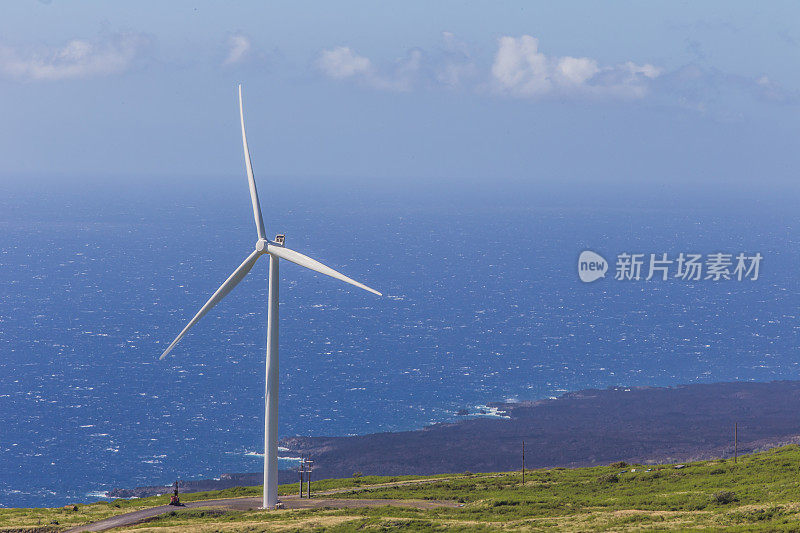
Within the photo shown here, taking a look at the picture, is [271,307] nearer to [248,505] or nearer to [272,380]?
[272,380]

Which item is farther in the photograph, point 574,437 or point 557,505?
point 574,437

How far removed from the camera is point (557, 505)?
7938 centimetres

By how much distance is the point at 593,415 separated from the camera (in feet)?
599

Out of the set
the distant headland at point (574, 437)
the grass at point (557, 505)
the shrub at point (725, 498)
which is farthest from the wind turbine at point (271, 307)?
the distant headland at point (574, 437)

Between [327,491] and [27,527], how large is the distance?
31.5 metres

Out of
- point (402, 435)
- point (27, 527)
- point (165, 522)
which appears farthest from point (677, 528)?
point (402, 435)

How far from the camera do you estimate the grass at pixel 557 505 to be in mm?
67688

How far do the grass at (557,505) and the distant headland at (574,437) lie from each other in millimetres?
45998

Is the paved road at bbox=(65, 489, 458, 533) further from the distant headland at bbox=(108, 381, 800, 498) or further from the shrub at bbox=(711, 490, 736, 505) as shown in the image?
the distant headland at bbox=(108, 381, 800, 498)

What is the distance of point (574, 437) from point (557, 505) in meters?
91.5

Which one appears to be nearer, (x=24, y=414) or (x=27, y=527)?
(x=27, y=527)

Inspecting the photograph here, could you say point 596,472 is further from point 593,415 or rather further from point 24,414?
point 24,414

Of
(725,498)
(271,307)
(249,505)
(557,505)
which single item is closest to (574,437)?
(557,505)

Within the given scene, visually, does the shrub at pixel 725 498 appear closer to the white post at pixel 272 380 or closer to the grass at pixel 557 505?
the grass at pixel 557 505
